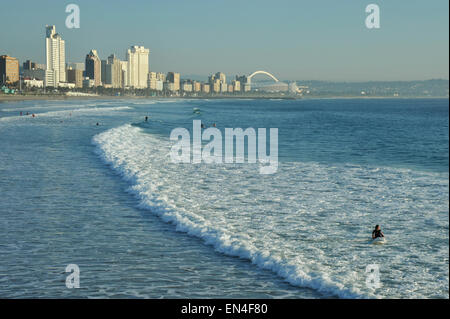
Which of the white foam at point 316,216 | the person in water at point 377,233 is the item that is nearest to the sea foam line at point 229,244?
the white foam at point 316,216

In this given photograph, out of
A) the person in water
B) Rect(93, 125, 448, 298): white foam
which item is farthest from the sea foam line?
the person in water

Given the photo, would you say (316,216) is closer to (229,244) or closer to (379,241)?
(379,241)

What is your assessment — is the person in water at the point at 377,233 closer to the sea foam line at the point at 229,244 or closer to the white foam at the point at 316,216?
the white foam at the point at 316,216

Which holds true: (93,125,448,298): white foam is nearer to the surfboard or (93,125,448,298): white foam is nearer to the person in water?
the surfboard

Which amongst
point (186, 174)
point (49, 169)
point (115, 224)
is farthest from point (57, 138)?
point (115, 224)

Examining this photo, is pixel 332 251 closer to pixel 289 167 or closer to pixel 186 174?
pixel 186 174

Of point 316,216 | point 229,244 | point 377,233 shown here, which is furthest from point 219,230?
point 377,233

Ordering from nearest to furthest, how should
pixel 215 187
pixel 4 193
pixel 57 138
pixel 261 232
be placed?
pixel 261 232 → pixel 4 193 → pixel 215 187 → pixel 57 138

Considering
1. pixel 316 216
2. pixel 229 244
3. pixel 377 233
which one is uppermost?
pixel 377 233
